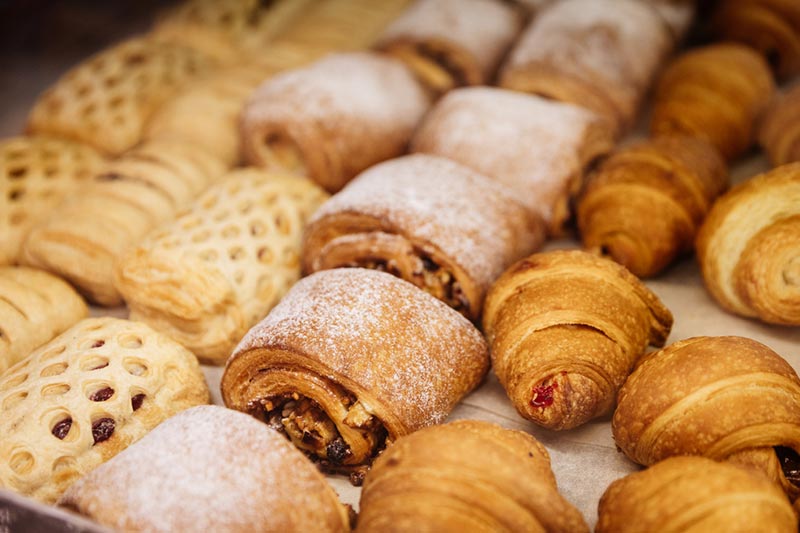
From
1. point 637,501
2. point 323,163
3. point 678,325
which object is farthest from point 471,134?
point 637,501

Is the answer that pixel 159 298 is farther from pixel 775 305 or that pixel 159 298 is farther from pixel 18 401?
pixel 775 305

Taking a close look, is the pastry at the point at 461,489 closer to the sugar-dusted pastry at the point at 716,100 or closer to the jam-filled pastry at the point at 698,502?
the jam-filled pastry at the point at 698,502

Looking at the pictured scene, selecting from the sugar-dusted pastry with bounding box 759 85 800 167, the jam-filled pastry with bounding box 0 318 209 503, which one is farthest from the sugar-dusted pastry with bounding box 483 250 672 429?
the sugar-dusted pastry with bounding box 759 85 800 167

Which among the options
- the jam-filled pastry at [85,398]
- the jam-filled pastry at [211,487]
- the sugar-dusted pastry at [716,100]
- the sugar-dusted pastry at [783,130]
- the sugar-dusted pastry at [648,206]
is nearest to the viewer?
the jam-filled pastry at [211,487]

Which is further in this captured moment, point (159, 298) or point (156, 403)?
point (159, 298)

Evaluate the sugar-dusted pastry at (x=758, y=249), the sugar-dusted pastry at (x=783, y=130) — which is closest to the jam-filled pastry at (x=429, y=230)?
the sugar-dusted pastry at (x=758, y=249)

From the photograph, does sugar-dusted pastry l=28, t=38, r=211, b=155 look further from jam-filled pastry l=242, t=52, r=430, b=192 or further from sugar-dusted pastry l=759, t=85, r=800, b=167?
sugar-dusted pastry l=759, t=85, r=800, b=167
